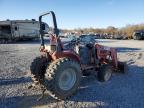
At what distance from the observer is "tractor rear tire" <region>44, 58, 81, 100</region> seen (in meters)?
7.58

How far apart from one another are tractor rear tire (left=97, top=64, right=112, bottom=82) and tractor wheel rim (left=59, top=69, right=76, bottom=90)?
1973 mm

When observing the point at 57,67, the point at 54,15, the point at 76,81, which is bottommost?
the point at 76,81

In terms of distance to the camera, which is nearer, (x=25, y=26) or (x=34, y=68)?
(x=34, y=68)

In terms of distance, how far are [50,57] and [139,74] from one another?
441 centimetres

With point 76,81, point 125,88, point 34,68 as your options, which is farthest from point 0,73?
point 125,88

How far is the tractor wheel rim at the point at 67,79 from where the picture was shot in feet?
26.2

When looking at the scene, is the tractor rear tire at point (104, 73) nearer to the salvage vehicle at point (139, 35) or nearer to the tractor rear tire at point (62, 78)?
the tractor rear tire at point (62, 78)

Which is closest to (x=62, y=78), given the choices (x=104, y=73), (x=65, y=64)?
(x=65, y=64)

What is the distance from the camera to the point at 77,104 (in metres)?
7.55

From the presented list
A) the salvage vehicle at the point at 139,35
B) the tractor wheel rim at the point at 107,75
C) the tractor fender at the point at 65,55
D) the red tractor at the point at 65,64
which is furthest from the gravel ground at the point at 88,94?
the salvage vehicle at the point at 139,35

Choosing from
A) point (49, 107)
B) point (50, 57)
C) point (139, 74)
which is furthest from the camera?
point (139, 74)

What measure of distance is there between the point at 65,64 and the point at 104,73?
8.61ft

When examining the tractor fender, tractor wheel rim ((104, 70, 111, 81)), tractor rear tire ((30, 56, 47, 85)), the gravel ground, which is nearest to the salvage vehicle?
the gravel ground

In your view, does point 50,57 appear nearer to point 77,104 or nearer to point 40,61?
point 40,61
